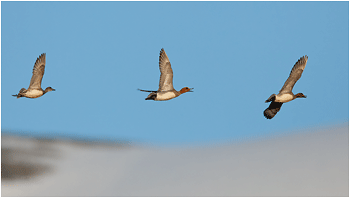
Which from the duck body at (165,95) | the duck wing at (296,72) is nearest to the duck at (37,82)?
the duck body at (165,95)

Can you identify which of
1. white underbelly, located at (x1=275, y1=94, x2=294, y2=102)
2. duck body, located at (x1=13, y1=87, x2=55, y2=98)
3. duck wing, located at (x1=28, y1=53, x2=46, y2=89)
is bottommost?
white underbelly, located at (x1=275, y1=94, x2=294, y2=102)

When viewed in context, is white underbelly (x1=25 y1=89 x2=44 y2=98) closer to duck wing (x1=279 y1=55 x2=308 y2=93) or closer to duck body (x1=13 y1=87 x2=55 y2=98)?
duck body (x1=13 y1=87 x2=55 y2=98)

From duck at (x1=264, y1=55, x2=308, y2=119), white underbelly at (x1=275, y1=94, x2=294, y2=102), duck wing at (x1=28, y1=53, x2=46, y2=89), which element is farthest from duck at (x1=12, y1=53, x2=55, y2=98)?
white underbelly at (x1=275, y1=94, x2=294, y2=102)

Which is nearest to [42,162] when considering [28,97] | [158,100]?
[28,97]

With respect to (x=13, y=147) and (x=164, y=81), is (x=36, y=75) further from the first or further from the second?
(x=13, y=147)

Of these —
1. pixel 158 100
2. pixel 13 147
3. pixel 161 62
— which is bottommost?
pixel 158 100

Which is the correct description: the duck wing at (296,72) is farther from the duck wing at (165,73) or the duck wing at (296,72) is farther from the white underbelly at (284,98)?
the duck wing at (165,73)

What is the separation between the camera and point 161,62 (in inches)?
570

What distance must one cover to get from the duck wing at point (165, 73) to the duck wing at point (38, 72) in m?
4.58

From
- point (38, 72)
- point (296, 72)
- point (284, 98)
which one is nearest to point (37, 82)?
point (38, 72)

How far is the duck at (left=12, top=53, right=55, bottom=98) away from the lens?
15140 millimetres

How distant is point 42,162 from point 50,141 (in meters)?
3.76

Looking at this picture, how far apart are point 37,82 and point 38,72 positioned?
0.38m

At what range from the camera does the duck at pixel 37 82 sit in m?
15.1
